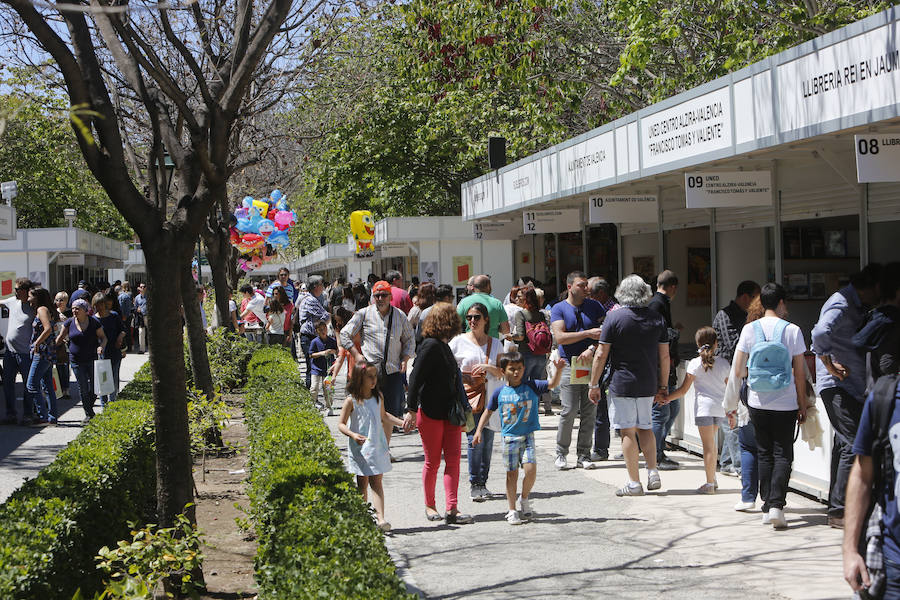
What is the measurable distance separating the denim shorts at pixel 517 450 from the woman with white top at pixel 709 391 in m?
1.85

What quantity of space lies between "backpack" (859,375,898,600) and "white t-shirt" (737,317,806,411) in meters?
4.02

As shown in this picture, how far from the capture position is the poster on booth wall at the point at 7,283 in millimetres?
32156

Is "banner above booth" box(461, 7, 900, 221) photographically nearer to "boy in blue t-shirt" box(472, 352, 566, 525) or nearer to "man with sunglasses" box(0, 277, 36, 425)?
"boy in blue t-shirt" box(472, 352, 566, 525)

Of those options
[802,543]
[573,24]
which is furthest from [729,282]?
[573,24]

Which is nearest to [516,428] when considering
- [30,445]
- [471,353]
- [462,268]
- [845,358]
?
[471,353]

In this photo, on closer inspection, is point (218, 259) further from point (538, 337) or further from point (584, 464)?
point (584, 464)

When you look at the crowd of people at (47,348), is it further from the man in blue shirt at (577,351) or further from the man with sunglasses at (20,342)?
the man in blue shirt at (577,351)

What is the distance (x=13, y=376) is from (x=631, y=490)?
9.69 metres

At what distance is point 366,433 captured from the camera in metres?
7.67

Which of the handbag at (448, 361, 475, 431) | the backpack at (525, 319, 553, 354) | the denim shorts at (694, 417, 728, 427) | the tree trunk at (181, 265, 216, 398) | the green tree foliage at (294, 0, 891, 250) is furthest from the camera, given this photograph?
the green tree foliage at (294, 0, 891, 250)

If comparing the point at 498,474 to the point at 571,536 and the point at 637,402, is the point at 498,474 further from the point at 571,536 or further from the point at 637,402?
the point at 571,536

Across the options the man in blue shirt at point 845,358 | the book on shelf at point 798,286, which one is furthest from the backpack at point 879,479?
the book on shelf at point 798,286

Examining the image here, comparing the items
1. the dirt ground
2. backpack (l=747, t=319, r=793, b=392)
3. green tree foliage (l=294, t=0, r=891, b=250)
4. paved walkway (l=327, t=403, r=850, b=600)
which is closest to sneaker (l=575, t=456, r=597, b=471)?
paved walkway (l=327, t=403, r=850, b=600)

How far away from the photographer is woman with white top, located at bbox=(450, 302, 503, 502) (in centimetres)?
876
